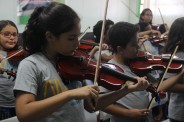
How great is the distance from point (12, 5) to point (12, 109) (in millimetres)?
1660

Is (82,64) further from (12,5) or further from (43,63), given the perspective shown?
(12,5)

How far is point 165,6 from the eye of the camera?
5.04 metres

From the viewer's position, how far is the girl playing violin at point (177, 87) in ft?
4.62

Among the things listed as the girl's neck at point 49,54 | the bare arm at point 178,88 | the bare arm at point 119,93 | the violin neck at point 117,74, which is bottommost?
the bare arm at point 178,88

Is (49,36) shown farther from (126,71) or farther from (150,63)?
(150,63)

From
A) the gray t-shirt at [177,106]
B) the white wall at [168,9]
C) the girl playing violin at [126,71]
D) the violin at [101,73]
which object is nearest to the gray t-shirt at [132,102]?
the girl playing violin at [126,71]

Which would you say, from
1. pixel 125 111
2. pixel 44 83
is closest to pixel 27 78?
pixel 44 83

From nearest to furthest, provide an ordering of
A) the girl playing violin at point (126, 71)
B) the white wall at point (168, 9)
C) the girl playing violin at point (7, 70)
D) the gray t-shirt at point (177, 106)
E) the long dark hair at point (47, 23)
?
the long dark hair at point (47, 23), the girl playing violin at point (126, 71), the gray t-shirt at point (177, 106), the girl playing violin at point (7, 70), the white wall at point (168, 9)

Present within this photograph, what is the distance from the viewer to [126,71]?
4.19ft

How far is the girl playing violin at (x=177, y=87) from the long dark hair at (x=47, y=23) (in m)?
0.70

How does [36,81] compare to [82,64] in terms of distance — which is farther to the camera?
[82,64]

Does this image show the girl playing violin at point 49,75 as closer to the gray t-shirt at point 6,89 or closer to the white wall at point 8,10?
the gray t-shirt at point 6,89

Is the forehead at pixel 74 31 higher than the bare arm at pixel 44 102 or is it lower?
higher

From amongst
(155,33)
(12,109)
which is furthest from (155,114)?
(12,109)
